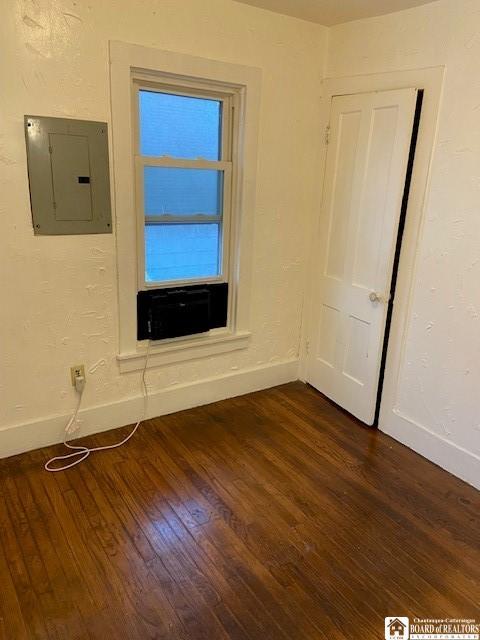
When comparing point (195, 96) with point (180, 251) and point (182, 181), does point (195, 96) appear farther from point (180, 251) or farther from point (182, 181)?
point (180, 251)

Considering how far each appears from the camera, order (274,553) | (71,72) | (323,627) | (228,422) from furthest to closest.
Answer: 1. (228,422)
2. (71,72)
3. (274,553)
4. (323,627)

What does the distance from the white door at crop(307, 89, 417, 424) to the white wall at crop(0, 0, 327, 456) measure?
24 cm

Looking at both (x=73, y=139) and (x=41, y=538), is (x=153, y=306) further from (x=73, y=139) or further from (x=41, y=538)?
(x=41, y=538)

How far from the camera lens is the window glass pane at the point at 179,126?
8.23 feet

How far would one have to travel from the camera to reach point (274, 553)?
1926 mm

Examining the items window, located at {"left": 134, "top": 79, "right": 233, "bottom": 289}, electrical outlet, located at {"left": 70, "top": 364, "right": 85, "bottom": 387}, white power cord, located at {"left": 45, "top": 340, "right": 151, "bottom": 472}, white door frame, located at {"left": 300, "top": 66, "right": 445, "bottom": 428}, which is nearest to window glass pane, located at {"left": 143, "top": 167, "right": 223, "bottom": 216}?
window, located at {"left": 134, "top": 79, "right": 233, "bottom": 289}

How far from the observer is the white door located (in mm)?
2539

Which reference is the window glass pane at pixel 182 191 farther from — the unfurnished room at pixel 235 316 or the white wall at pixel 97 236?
the white wall at pixel 97 236

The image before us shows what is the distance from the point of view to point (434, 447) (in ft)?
8.41

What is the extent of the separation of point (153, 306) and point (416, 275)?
4.95 ft


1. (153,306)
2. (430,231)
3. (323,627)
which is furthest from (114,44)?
(323,627)

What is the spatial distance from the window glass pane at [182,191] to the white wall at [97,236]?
29 cm

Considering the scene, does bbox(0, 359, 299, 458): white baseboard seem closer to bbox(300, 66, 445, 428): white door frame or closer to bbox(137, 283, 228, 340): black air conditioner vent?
bbox(137, 283, 228, 340): black air conditioner vent

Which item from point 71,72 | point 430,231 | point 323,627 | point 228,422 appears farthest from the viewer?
point 228,422
